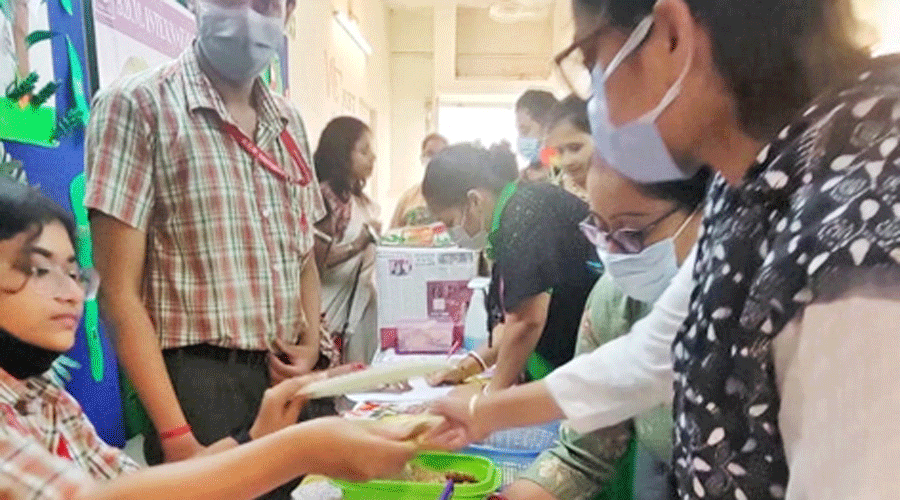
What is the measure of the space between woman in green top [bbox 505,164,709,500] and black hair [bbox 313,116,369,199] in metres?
1.57

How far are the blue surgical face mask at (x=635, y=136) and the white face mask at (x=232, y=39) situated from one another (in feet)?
2.45

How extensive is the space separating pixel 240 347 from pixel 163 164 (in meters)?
0.32

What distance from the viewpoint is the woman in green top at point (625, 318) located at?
119cm

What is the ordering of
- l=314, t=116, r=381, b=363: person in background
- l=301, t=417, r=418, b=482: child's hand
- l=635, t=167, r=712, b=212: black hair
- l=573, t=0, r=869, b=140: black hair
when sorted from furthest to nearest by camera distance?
l=314, t=116, r=381, b=363: person in background, l=635, t=167, r=712, b=212: black hair, l=301, t=417, r=418, b=482: child's hand, l=573, t=0, r=869, b=140: black hair

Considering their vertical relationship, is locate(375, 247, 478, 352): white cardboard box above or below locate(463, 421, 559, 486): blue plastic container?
above

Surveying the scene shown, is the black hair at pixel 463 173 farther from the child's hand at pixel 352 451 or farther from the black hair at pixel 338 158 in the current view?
the child's hand at pixel 352 451

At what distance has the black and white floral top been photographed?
1.41 feet

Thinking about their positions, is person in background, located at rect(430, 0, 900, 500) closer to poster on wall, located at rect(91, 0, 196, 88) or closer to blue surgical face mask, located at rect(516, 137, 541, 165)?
poster on wall, located at rect(91, 0, 196, 88)

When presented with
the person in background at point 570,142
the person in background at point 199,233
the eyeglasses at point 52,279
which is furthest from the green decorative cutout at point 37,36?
the person in background at point 570,142

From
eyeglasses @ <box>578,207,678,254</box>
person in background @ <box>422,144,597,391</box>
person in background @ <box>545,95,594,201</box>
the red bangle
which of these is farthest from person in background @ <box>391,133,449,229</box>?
the red bangle

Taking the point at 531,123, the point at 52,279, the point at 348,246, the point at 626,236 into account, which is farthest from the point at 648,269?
the point at 531,123

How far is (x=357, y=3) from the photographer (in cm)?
502

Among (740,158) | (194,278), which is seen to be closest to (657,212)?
(740,158)

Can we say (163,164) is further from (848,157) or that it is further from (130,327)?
(848,157)
